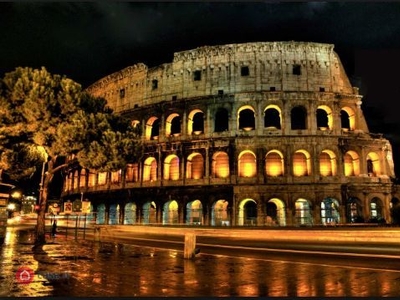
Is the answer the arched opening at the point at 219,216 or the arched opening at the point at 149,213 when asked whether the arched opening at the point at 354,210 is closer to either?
the arched opening at the point at 219,216

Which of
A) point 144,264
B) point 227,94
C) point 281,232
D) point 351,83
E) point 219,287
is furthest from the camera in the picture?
point 351,83

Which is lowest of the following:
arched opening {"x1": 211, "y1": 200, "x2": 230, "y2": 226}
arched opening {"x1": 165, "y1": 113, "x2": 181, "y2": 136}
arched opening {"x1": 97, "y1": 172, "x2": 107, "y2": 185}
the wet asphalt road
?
the wet asphalt road

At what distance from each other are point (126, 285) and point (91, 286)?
0.59m

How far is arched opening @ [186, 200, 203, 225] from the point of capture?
2877cm

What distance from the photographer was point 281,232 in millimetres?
18359

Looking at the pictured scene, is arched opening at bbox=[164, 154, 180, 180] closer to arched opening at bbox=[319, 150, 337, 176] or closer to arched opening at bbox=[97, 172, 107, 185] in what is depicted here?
arched opening at bbox=[97, 172, 107, 185]

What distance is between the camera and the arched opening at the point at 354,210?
2659cm

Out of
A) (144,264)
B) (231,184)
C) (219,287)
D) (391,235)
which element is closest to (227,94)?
(231,184)

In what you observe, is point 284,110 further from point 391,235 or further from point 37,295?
point 37,295

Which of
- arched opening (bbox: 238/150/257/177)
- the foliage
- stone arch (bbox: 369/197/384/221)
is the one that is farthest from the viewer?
arched opening (bbox: 238/150/257/177)

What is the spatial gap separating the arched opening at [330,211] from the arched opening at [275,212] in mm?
2863

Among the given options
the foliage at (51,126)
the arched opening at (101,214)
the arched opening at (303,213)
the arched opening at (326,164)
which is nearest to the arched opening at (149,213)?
the arched opening at (101,214)

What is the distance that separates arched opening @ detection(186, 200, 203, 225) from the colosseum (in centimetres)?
8

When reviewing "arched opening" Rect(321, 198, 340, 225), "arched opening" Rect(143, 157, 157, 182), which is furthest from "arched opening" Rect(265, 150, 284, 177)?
"arched opening" Rect(143, 157, 157, 182)
